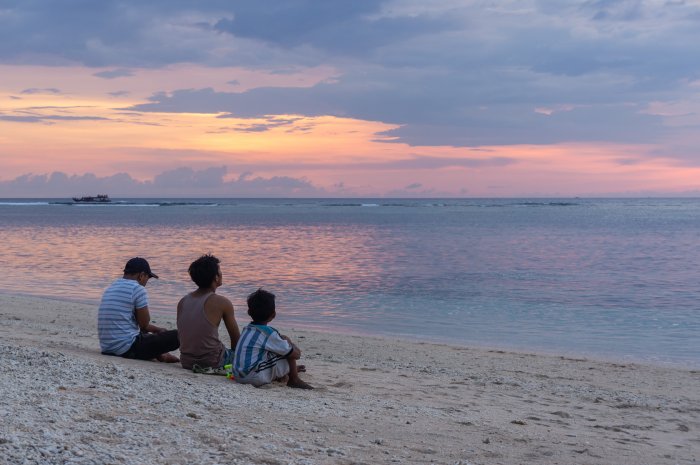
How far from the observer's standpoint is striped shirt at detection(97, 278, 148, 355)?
8578 mm

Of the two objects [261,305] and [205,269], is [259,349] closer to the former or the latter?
[261,305]

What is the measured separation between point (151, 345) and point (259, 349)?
1.63 meters

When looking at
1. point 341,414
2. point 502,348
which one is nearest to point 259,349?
point 341,414

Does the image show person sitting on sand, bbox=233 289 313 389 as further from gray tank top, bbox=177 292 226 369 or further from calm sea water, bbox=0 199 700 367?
calm sea water, bbox=0 199 700 367

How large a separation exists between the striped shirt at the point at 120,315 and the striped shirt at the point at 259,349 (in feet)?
4.92

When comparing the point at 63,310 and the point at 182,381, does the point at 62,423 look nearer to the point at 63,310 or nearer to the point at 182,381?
the point at 182,381

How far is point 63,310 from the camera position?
15.8 meters

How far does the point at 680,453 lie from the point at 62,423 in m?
5.02

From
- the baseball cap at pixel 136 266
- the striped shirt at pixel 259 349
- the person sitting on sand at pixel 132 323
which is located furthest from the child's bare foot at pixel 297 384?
the baseball cap at pixel 136 266

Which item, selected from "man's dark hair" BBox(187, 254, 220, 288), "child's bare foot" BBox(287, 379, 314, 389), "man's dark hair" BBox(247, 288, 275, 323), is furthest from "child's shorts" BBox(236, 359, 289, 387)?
"man's dark hair" BBox(187, 254, 220, 288)

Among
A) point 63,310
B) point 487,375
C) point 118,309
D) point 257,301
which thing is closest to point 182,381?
point 257,301

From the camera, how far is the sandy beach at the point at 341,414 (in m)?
5.12

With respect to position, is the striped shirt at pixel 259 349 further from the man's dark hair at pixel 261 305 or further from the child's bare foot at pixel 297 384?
the child's bare foot at pixel 297 384

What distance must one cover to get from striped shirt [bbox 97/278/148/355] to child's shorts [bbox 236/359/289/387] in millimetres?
1668
